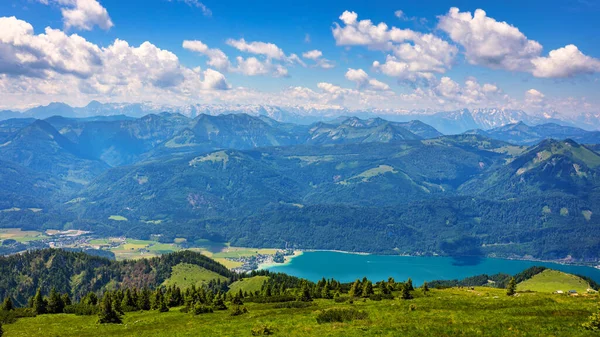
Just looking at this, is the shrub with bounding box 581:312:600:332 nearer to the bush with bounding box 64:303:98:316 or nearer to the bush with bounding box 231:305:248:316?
the bush with bounding box 231:305:248:316

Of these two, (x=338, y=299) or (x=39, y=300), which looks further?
(x=39, y=300)

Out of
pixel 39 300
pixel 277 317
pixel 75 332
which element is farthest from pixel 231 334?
pixel 39 300

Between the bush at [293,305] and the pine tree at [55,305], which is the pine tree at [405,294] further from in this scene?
the pine tree at [55,305]

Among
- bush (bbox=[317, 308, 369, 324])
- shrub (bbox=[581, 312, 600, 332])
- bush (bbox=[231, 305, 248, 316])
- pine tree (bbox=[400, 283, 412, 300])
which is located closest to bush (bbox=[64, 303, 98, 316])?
bush (bbox=[231, 305, 248, 316])

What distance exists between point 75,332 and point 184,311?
19116mm

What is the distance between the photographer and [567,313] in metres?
48.0

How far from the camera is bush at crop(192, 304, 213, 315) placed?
69750 mm

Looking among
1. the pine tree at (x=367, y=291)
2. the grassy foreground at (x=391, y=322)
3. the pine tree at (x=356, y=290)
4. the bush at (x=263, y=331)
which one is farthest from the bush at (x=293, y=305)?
the bush at (x=263, y=331)

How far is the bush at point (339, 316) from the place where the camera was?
5337cm

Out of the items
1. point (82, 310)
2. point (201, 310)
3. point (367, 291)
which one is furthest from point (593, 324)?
point (82, 310)

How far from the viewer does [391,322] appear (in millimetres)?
49281

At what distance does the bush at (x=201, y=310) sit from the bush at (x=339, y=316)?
22540 mm

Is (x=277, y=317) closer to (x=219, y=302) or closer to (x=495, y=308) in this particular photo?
(x=219, y=302)

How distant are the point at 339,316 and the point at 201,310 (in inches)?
1038
